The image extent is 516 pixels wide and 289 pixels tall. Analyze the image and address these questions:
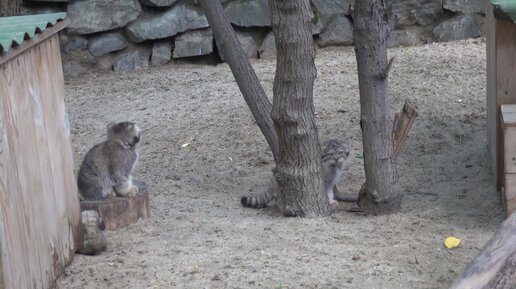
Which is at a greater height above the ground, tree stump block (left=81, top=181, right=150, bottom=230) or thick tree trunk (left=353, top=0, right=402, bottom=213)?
thick tree trunk (left=353, top=0, right=402, bottom=213)

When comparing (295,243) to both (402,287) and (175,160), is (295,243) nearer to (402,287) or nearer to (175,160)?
(402,287)

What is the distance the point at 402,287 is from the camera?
193 inches

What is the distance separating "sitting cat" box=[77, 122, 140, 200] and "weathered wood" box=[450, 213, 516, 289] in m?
2.95

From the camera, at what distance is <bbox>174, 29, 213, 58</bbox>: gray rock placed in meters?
11.3

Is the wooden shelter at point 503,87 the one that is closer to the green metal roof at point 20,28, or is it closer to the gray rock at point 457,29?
the green metal roof at point 20,28

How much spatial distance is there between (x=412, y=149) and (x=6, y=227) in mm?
4749

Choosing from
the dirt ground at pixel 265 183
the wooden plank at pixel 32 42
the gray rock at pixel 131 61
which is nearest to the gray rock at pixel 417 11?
the dirt ground at pixel 265 183

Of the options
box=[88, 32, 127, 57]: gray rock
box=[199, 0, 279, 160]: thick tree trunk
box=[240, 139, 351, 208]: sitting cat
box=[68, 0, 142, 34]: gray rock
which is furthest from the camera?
box=[88, 32, 127, 57]: gray rock

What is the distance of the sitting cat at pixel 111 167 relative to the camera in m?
6.51

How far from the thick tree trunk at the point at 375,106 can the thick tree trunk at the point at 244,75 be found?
89 centimetres

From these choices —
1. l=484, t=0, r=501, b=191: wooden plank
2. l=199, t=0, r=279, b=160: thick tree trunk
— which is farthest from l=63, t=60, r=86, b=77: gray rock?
l=484, t=0, r=501, b=191: wooden plank

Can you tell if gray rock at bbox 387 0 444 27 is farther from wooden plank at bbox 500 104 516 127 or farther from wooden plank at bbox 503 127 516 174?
wooden plank at bbox 503 127 516 174

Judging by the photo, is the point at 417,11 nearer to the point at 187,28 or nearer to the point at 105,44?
the point at 187,28

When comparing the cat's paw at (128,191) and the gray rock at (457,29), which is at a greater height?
the gray rock at (457,29)
